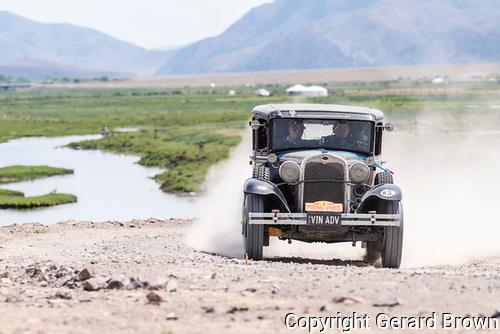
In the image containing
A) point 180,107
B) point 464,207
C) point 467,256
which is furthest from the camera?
point 180,107

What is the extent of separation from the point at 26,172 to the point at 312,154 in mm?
38724

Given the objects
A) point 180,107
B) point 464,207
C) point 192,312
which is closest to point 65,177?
point 464,207

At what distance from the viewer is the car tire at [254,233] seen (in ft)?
57.6

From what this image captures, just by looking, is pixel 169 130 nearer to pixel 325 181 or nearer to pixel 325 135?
pixel 325 135

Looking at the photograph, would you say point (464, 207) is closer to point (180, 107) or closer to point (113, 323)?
point (113, 323)

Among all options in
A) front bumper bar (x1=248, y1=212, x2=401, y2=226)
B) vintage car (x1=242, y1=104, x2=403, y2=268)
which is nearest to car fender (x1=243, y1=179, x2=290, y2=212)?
vintage car (x1=242, y1=104, x2=403, y2=268)

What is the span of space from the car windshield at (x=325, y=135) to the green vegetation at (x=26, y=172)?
35557 millimetres

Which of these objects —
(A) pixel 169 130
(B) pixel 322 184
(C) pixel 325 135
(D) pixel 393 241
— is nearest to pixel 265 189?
(B) pixel 322 184

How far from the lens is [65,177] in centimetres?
5412

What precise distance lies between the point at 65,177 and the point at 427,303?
143ft

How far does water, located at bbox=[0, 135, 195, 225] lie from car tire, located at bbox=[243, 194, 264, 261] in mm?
18724

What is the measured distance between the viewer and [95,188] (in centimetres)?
4853

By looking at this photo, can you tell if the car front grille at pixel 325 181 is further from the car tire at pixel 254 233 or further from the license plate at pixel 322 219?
the car tire at pixel 254 233

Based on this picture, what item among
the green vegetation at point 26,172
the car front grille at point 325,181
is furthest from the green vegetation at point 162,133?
the car front grille at point 325,181
